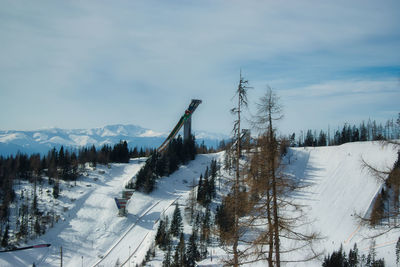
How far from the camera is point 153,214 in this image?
87.8 meters

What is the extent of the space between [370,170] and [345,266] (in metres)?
51.0

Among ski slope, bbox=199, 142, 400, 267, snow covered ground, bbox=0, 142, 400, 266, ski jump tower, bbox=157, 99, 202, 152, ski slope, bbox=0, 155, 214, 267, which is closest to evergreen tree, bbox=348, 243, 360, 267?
snow covered ground, bbox=0, 142, 400, 266

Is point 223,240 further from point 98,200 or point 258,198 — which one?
point 98,200

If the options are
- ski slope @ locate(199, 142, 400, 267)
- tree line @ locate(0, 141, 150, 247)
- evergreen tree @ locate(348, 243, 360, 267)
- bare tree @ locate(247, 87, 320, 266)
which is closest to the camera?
bare tree @ locate(247, 87, 320, 266)

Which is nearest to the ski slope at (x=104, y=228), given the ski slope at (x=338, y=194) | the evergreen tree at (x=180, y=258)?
the evergreen tree at (x=180, y=258)

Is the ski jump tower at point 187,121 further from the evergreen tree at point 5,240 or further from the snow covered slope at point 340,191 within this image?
the evergreen tree at point 5,240

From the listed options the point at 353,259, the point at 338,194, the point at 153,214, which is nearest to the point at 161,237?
the point at 153,214

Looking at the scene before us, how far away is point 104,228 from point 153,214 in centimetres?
1399

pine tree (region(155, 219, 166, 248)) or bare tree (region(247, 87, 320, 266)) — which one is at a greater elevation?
bare tree (region(247, 87, 320, 266))

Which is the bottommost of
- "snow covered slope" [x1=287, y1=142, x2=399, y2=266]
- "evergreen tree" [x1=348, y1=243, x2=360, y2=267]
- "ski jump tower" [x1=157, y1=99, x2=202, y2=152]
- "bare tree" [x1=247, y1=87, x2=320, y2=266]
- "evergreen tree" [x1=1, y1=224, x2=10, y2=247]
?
"evergreen tree" [x1=1, y1=224, x2=10, y2=247]

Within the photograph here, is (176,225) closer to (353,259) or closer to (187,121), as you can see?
(353,259)

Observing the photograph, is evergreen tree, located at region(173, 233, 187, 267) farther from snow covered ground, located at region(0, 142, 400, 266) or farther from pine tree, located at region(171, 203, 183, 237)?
pine tree, located at region(171, 203, 183, 237)

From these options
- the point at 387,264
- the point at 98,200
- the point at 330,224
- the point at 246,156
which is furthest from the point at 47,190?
the point at 246,156

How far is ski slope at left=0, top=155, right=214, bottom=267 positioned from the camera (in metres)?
68.3
